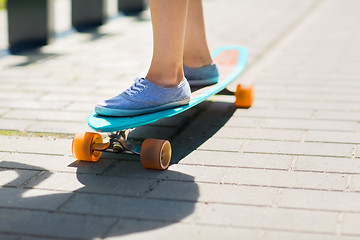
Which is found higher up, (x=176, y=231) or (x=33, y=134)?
(x=176, y=231)

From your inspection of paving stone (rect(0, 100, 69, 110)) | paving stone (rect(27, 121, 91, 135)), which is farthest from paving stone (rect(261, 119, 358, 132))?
paving stone (rect(0, 100, 69, 110))

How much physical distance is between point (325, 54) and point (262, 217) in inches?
142

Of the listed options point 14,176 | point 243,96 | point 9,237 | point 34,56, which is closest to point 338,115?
point 243,96

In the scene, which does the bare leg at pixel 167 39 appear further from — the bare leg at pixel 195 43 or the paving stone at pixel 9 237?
the paving stone at pixel 9 237

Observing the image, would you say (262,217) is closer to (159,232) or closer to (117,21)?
(159,232)

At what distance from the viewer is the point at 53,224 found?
209cm

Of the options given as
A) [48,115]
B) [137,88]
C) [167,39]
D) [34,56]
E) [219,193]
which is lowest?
[34,56]

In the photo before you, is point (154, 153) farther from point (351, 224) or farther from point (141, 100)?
point (351, 224)

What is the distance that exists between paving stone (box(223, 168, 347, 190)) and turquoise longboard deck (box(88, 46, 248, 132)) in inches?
16.5

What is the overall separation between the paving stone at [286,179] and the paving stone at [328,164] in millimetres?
66

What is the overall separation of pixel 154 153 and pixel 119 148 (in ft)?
0.81

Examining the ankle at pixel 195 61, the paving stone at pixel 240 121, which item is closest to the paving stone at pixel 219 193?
the paving stone at pixel 240 121

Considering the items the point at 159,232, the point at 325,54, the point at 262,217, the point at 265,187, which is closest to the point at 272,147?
the point at 265,187

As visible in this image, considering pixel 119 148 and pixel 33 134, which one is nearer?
pixel 119 148
